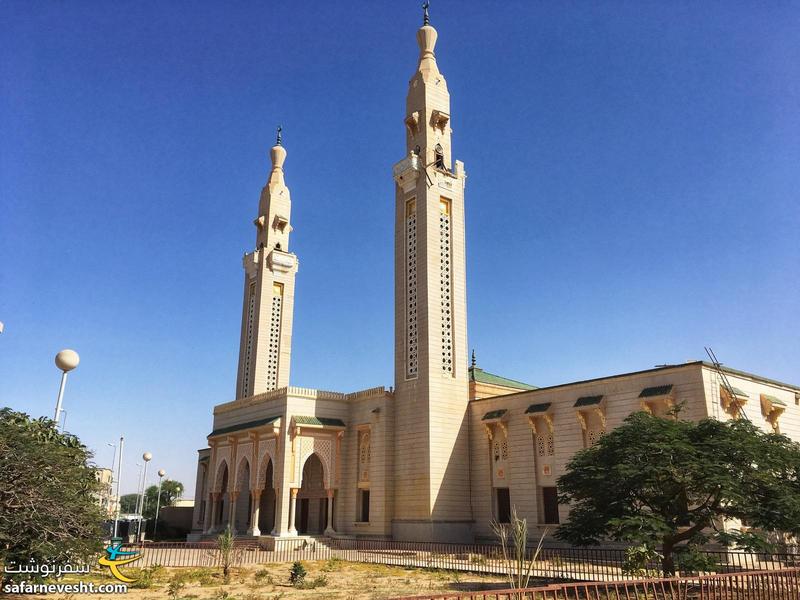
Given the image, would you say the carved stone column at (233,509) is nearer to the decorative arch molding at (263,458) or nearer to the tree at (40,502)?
the decorative arch molding at (263,458)

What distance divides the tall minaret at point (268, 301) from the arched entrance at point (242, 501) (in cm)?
613

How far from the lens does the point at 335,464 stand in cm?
3400

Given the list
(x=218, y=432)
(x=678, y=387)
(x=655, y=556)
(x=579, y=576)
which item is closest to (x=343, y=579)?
(x=579, y=576)

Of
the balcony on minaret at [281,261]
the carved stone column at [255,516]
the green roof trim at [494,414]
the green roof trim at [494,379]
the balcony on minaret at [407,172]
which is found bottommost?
the carved stone column at [255,516]

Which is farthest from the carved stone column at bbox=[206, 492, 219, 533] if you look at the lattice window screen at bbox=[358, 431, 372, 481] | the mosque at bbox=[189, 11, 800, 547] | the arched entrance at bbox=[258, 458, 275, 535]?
the lattice window screen at bbox=[358, 431, 372, 481]

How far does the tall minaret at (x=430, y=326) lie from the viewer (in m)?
30.2

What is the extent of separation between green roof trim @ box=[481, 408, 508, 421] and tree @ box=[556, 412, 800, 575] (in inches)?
477

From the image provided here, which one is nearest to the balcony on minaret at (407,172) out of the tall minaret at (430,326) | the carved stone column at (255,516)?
the tall minaret at (430,326)

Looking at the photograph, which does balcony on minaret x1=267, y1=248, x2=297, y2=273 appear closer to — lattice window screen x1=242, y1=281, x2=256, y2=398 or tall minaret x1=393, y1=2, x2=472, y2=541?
lattice window screen x1=242, y1=281, x2=256, y2=398

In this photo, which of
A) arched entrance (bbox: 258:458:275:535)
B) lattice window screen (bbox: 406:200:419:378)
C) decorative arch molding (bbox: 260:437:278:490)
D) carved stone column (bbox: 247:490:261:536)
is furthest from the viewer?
arched entrance (bbox: 258:458:275:535)

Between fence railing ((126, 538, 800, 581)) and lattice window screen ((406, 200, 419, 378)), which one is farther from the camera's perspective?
lattice window screen ((406, 200, 419, 378))

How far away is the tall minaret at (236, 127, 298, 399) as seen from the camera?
1700 inches

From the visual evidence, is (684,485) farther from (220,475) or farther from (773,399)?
(220,475)

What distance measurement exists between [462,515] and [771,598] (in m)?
19.4
